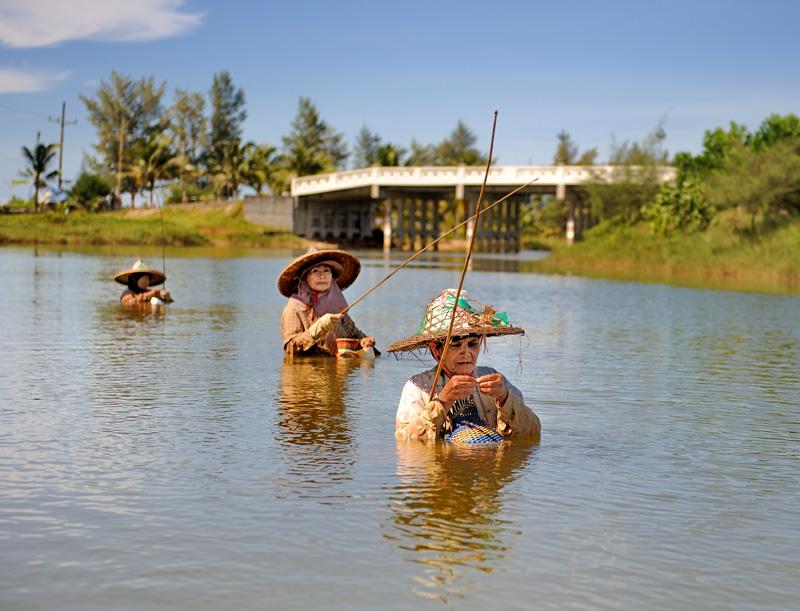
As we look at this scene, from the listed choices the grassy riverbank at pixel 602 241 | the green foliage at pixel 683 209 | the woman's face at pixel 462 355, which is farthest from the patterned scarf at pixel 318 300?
the green foliage at pixel 683 209

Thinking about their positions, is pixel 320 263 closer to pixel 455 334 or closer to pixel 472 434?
pixel 472 434

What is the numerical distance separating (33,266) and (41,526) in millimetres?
25351

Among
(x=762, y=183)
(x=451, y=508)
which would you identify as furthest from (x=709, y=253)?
(x=451, y=508)

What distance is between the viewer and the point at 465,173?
57969mm

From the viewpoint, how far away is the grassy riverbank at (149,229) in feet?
172

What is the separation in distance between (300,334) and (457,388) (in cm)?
535

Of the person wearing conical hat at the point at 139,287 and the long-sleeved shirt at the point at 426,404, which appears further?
the person wearing conical hat at the point at 139,287

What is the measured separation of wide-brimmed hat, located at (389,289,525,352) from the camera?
17.6 feet

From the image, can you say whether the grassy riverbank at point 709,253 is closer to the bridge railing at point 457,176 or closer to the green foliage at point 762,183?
the green foliage at point 762,183

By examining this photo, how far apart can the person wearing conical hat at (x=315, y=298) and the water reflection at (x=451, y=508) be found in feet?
13.6

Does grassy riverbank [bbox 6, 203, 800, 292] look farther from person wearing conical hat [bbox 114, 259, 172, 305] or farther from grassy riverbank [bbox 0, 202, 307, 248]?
person wearing conical hat [bbox 114, 259, 172, 305]

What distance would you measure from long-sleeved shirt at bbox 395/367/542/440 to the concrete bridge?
43.8 metres

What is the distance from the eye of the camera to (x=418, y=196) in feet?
236

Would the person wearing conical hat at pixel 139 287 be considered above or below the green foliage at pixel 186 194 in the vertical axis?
below
